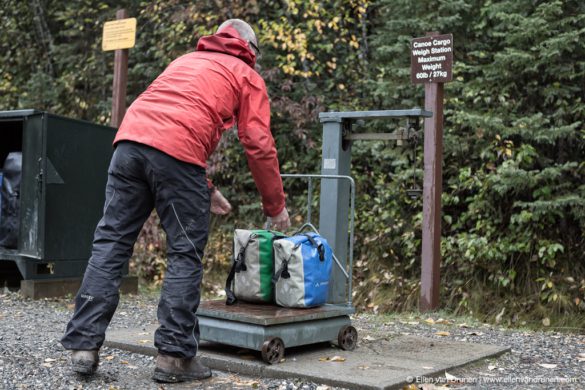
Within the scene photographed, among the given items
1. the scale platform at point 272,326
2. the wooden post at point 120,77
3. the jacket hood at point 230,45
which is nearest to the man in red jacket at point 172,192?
the jacket hood at point 230,45

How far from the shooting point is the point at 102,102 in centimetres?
1162

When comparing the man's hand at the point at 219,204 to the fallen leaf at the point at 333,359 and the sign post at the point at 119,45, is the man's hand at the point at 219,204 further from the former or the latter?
the sign post at the point at 119,45

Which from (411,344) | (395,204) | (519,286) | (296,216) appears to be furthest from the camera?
(296,216)

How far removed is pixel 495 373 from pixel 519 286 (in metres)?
3.37

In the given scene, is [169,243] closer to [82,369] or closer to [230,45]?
[82,369]

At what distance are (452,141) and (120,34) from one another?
13.5 ft

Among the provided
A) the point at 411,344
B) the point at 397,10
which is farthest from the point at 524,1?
the point at 411,344

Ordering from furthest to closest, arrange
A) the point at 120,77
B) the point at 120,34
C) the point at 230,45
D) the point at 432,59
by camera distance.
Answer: the point at 120,77 < the point at 120,34 < the point at 432,59 < the point at 230,45

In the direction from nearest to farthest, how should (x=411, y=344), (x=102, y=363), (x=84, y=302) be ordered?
(x=84, y=302) → (x=102, y=363) → (x=411, y=344)

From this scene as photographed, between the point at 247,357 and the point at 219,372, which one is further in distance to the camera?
the point at 247,357

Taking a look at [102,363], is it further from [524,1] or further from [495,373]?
[524,1]

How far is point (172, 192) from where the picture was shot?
3863mm

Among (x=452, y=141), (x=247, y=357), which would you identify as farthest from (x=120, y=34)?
(x=247, y=357)

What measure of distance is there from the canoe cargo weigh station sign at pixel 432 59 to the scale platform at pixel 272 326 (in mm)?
3017
